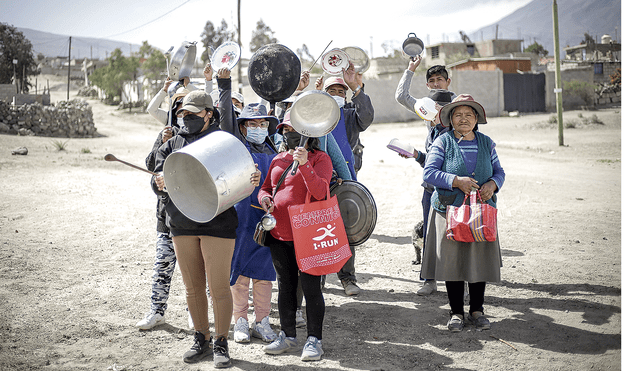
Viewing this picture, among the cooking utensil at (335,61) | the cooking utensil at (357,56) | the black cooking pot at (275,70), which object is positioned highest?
the cooking utensil at (357,56)

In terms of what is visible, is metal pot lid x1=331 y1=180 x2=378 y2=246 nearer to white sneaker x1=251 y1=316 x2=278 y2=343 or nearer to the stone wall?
white sneaker x1=251 y1=316 x2=278 y2=343

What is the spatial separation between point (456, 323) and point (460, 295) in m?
0.23

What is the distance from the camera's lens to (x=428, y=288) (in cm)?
526

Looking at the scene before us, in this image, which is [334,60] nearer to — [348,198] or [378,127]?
[348,198]

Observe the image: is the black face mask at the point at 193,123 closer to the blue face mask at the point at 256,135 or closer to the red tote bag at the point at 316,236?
the blue face mask at the point at 256,135

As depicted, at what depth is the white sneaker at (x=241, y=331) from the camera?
4082mm

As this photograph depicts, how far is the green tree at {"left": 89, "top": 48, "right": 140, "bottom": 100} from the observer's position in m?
47.2

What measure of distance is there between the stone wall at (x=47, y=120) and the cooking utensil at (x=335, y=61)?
20.0 metres

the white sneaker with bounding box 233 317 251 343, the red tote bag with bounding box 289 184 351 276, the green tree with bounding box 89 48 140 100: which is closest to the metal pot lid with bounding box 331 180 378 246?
the red tote bag with bounding box 289 184 351 276

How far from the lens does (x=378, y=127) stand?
86.5ft

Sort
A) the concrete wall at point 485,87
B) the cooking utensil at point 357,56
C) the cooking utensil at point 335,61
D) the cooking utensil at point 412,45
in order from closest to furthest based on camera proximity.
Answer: the cooking utensil at point 335,61 < the cooking utensil at point 412,45 < the cooking utensil at point 357,56 < the concrete wall at point 485,87

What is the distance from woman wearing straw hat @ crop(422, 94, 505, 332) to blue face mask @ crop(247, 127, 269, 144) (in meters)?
1.39

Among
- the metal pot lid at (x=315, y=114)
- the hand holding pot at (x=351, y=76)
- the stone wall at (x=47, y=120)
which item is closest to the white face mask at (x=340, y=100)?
Result: the hand holding pot at (x=351, y=76)

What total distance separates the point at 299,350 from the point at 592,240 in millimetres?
4677
